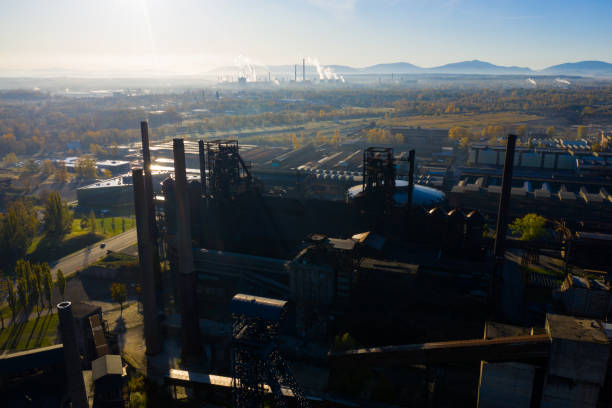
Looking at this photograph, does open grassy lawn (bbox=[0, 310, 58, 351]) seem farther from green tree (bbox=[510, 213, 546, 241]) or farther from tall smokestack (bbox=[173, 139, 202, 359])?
green tree (bbox=[510, 213, 546, 241])

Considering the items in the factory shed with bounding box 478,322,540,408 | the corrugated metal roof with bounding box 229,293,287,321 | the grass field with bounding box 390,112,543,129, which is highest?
the grass field with bounding box 390,112,543,129

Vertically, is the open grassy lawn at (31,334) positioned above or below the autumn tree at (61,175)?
below

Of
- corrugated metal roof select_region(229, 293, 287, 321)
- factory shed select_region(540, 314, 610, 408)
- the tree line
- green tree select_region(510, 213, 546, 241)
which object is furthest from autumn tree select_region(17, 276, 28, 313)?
green tree select_region(510, 213, 546, 241)

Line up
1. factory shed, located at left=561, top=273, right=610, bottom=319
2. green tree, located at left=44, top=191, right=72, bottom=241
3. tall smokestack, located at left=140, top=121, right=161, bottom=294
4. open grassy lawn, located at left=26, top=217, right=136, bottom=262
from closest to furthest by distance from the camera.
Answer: factory shed, located at left=561, top=273, right=610, bottom=319 < tall smokestack, located at left=140, top=121, right=161, bottom=294 < open grassy lawn, located at left=26, top=217, right=136, bottom=262 < green tree, located at left=44, top=191, right=72, bottom=241

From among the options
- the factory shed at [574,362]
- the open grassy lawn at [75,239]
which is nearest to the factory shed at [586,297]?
the factory shed at [574,362]

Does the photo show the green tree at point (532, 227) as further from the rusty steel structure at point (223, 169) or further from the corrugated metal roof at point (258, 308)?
the corrugated metal roof at point (258, 308)

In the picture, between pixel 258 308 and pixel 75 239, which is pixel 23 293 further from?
pixel 258 308
